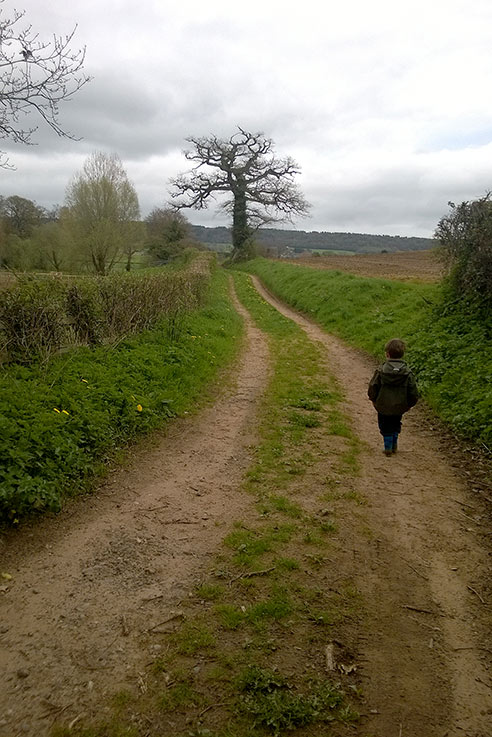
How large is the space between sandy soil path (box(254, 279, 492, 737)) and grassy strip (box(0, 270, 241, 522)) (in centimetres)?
311

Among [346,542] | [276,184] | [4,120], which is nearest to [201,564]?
[346,542]

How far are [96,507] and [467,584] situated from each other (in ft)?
11.7

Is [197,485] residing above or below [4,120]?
below

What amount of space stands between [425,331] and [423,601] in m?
9.28

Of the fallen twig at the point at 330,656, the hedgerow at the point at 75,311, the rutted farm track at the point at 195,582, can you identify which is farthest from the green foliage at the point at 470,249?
the fallen twig at the point at 330,656

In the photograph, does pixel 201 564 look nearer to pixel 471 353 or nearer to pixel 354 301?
pixel 471 353

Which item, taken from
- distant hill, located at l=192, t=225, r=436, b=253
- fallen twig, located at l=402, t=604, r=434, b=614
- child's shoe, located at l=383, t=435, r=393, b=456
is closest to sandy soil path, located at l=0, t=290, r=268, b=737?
fallen twig, located at l=402, t=604, r=434, b=614

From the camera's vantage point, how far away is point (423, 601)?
3559mm

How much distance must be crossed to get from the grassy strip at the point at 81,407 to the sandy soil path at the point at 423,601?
3113 mm

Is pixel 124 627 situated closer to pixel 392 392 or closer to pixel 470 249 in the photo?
pixel 392 392

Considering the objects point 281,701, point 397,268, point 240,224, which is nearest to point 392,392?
point 281,701

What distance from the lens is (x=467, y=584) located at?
3.78 meters

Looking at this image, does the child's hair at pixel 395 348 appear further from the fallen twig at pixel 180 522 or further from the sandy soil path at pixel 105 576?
the fallen twig at pixel 180 522

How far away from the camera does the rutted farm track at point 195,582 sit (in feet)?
9.06
